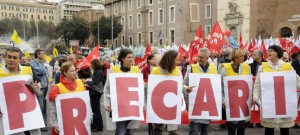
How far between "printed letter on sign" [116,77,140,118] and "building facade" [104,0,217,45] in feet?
143

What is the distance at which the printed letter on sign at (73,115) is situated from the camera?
4.48 m

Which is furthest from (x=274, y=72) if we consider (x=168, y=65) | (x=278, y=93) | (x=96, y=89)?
(x=96, y=89)

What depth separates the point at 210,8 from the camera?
50.9 metres

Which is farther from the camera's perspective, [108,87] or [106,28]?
[106,28]

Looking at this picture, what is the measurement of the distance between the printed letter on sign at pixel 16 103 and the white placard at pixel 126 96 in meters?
1.18

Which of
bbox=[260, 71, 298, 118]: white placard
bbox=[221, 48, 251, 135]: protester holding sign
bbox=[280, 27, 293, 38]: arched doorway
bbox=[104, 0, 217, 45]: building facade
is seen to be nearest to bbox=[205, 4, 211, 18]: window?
bbox=[104, 0, 217, 45]: building facade

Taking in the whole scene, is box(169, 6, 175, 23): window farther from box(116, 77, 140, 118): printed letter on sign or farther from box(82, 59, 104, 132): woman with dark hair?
box(116, 77, 140, 118): printed letter on sign

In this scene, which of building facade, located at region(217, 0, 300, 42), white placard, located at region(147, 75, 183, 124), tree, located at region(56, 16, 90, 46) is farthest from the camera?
tree, located at region(56, 16, 90, 46)

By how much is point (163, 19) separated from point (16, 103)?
53.2 meters

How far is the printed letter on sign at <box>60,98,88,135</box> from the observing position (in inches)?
177

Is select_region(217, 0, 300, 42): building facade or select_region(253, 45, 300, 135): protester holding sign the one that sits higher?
select_region(217, 0, 300, 42): building facade

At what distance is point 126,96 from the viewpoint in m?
4.90

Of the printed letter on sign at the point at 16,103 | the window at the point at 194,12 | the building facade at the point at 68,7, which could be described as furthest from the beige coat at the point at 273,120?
the building facade at the point at 68,7

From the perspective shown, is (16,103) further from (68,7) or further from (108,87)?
(68,7)
